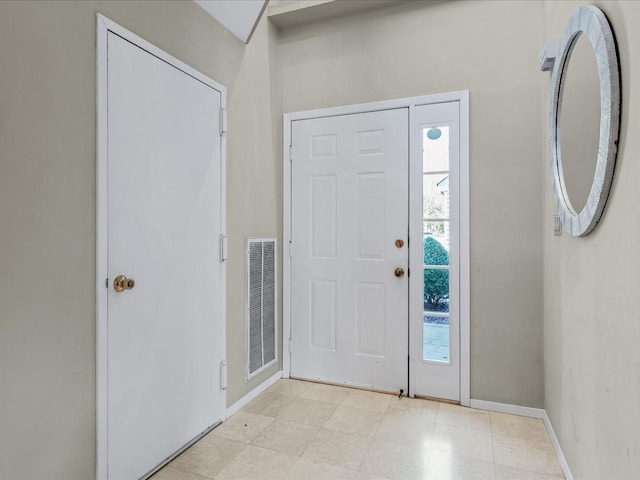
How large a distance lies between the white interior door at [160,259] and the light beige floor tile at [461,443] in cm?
130

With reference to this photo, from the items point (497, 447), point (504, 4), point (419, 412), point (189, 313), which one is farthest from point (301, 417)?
point (504, 4)

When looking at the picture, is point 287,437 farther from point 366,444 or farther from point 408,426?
point 408,426

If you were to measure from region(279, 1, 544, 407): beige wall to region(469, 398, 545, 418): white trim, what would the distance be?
37mm

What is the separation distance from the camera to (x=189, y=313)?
2080mm

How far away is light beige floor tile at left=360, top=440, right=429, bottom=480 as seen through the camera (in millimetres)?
1838

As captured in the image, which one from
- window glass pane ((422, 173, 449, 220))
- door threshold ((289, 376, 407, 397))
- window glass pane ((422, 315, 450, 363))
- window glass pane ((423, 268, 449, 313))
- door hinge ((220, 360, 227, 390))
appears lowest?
door threshold ((289, 376, 407, 397))

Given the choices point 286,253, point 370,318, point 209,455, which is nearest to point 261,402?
point 209,455

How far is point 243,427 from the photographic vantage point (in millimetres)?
2264

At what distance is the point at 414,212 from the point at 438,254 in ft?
1.12

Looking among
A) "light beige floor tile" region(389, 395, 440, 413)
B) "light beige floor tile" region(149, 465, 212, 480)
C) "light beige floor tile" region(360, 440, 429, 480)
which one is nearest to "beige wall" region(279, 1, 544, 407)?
"light beige floor tile" region(389, 395, 440, 413)

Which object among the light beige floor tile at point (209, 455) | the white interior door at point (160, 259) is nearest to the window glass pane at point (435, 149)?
the white interior door at point (160, 259)

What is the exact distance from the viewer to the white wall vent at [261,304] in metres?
2.64

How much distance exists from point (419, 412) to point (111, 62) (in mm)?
2577

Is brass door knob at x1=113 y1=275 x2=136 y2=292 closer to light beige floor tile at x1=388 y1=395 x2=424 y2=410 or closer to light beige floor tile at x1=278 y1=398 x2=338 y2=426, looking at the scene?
light beige floor tile at x1=278 y1=398 x2=338 y2=426
